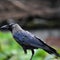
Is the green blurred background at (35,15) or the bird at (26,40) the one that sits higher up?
the green blurred background at (35,15)

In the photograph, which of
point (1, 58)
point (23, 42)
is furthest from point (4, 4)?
point (23, 42)

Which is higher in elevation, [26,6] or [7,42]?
[26,6]

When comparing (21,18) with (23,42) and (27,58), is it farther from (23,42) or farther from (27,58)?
(23,42)

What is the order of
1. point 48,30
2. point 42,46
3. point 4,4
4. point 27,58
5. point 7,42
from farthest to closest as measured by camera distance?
point 4,4, point 48,30, point 7,42, point 27,58, point 42,46

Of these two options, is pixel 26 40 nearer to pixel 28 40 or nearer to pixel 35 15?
pixel 28 40

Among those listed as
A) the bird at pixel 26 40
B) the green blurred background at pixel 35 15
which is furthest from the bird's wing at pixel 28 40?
the green blurred background at pixel 35 15

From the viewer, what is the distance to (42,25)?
12.7m

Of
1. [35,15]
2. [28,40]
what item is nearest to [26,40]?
[28,40]

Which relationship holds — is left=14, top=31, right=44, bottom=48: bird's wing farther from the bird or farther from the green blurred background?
the green blurred background

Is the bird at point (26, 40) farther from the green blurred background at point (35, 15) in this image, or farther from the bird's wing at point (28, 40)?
the green blurred background at point (35, 15)

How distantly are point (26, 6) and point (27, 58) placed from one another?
7.99 m

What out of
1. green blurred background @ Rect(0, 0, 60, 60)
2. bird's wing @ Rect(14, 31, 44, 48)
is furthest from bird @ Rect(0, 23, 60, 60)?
green blurred background @ Rect(0, 0, 60, 60)

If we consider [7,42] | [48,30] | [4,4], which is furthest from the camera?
[4,4]

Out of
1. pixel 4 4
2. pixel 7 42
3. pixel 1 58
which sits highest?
pixel 4 4
